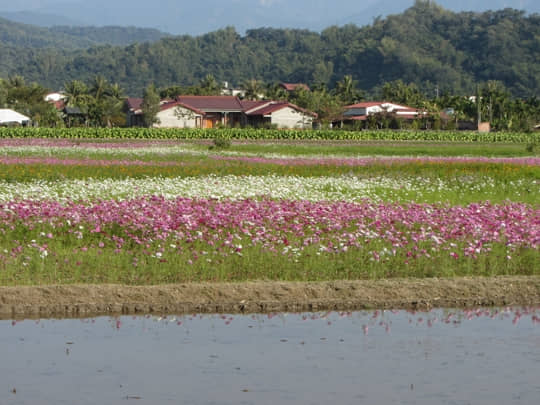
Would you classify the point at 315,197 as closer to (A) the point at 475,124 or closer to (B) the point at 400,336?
(B) the point at 400,336

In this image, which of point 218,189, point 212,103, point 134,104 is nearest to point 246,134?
point 212,103

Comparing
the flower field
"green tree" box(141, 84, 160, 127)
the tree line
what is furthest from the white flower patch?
"green tree" box(141, 84, 160, 127)

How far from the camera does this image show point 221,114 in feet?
383

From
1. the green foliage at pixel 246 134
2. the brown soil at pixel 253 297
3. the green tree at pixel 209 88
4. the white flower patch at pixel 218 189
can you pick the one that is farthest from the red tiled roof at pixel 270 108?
the brown soil at pixel 253 297

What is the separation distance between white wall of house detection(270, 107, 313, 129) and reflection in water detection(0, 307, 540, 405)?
328ft

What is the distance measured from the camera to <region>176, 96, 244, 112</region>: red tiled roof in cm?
11450

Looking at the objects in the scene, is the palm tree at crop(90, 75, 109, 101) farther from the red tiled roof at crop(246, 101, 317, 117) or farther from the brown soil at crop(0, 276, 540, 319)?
the brown soil at crop(0, 276, 540, 319)

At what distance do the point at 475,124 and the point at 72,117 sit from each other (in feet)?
200

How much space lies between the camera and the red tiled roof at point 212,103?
376 feet

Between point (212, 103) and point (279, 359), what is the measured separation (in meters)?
109

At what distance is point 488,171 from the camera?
1264 inches

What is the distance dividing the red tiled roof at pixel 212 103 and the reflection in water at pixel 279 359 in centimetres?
10421

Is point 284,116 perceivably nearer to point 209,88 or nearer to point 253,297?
point 209,88

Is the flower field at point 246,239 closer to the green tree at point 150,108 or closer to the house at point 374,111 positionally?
the green tree at point 150,108
